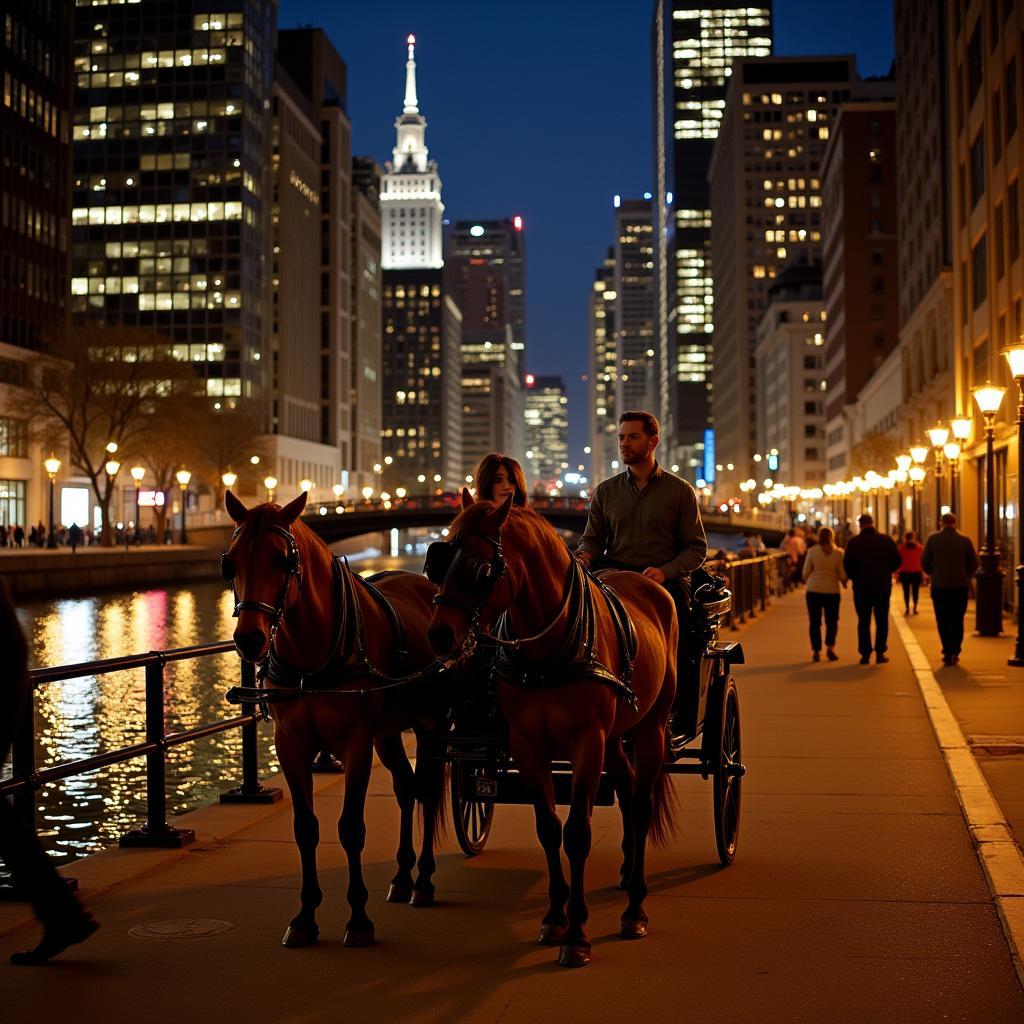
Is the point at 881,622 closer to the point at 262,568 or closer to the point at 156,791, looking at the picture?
the point at 156,791

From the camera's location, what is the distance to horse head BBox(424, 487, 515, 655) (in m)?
6.03

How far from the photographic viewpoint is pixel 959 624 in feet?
73.2

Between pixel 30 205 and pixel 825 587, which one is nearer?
pixel 825 587

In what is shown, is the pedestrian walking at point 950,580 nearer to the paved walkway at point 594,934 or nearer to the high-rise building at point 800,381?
the paved walkway at point 594,934

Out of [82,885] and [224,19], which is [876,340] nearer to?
[224,19]

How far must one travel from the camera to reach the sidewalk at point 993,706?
11289 millimetres

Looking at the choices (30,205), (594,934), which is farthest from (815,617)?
(30,205)

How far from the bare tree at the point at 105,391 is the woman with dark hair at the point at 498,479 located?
70.9 m

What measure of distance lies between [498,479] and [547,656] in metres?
1.43

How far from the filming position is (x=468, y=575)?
608 cm

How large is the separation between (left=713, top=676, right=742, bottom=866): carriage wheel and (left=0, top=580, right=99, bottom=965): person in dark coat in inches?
143

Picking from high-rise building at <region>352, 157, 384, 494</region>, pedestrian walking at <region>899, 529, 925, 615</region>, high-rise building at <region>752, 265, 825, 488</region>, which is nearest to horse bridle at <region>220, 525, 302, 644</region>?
pedestrian walking at <region>899, 529, 925, 615</region>

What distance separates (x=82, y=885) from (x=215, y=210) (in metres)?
137

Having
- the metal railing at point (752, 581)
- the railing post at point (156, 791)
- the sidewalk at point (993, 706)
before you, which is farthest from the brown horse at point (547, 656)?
the metal railing at point (752, 581)
